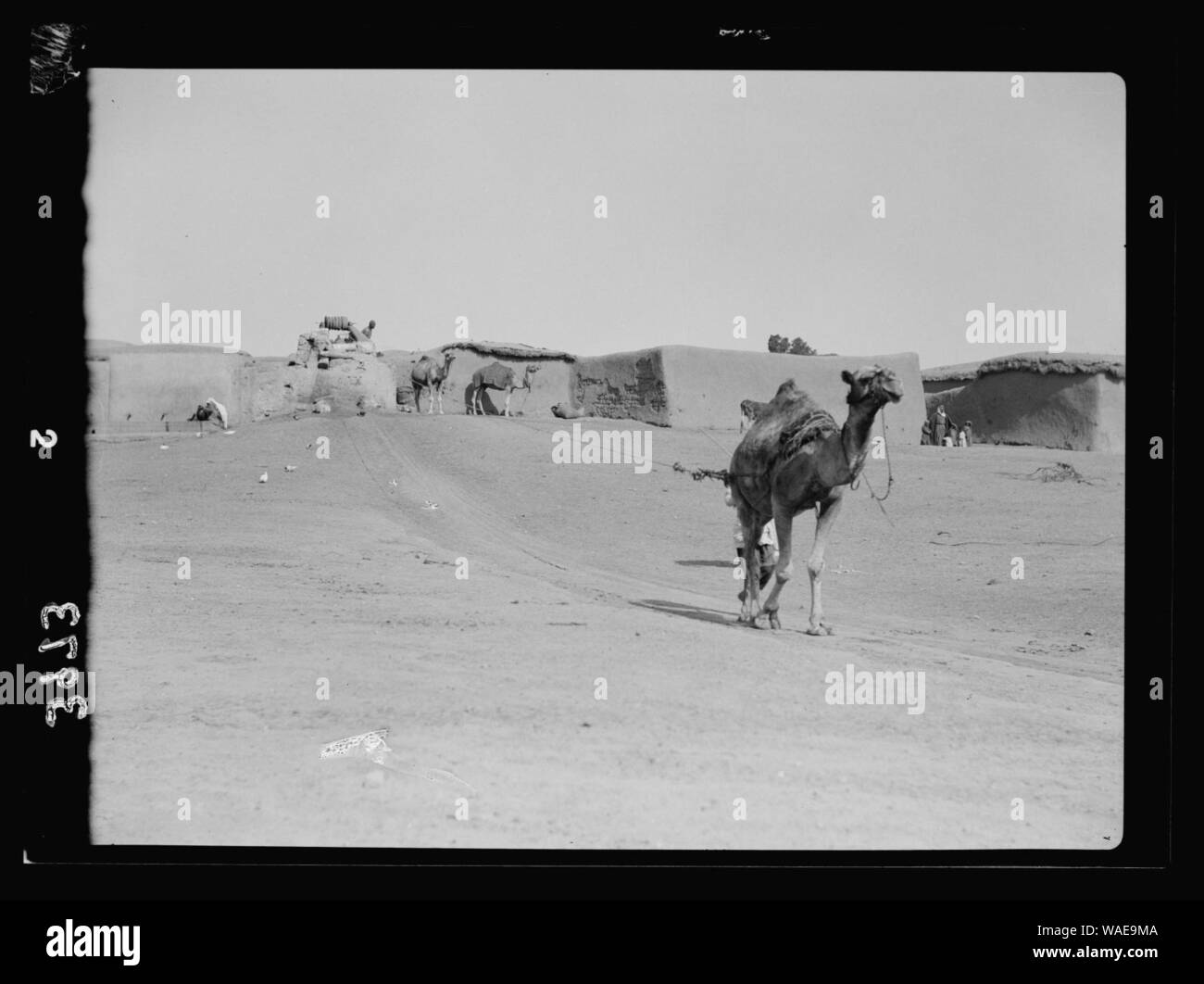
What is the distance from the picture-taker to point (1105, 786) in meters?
7.00

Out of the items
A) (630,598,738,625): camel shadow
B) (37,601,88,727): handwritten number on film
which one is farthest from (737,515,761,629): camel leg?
(37,601,88,727): handwritten number on film

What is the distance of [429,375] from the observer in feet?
68.2

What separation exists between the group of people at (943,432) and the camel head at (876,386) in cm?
1510

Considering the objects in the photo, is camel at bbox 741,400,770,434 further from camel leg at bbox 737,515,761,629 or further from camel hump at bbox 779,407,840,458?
camel hump at bbox 779,407,840,458

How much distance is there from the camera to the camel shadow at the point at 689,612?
30.7ft

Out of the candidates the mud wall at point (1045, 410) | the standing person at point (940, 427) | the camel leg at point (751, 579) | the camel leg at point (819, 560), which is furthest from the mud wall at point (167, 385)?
the mud wall at point (1045, 410)

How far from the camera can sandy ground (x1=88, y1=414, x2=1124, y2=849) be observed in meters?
6.58

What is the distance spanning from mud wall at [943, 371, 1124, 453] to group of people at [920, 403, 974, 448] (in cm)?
74

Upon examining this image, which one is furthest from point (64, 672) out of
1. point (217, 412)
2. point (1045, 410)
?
point (1045, 410)

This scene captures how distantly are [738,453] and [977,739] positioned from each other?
129 inches

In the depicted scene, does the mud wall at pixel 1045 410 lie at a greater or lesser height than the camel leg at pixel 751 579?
greater

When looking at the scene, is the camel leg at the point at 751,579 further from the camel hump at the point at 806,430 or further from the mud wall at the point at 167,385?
the mud wall at the point at 167,385

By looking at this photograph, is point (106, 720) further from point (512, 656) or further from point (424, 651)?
point (512, 656)
